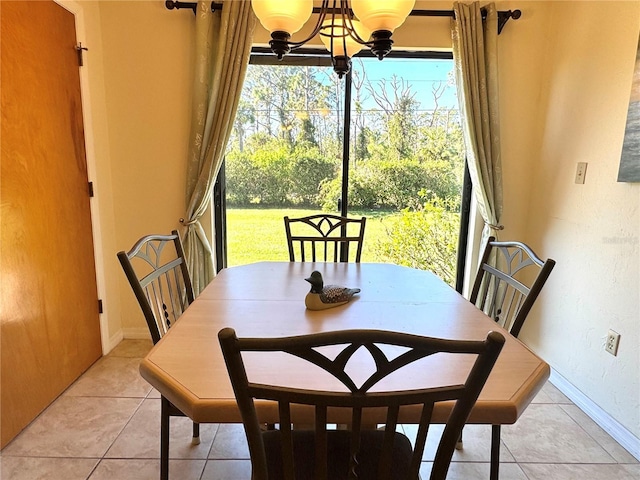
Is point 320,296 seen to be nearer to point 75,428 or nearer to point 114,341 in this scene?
point 75,428

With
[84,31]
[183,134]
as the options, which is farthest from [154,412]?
[84,31]

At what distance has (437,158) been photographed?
2826 mm

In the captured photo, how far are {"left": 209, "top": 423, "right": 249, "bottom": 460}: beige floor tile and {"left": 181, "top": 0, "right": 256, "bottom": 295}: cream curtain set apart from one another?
3.59 ft

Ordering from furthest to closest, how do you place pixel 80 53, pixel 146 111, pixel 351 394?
1. pixel 146 111
2. pixel 80 53
3. pixel 351 394

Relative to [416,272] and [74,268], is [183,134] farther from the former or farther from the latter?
[416,272]

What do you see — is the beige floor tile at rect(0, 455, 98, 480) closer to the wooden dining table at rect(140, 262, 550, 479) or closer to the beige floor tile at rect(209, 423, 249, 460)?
the beige floor tile at rect(209, 423, 249, 460)

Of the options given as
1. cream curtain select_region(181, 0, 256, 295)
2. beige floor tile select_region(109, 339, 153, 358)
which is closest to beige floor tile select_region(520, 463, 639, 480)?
cream curtain select_region(181, 0, 256, 295)

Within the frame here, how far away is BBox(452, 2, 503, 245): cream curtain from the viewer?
94.7 inches

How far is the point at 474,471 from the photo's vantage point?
1.65 metres

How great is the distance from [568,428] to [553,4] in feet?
8.34

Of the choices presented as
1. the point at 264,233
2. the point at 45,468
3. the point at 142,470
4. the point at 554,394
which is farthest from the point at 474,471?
the point at 264,233

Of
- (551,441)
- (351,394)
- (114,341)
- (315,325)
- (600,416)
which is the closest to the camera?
(351,394)

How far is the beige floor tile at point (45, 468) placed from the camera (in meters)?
1.57

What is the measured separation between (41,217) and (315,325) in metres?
1.61
